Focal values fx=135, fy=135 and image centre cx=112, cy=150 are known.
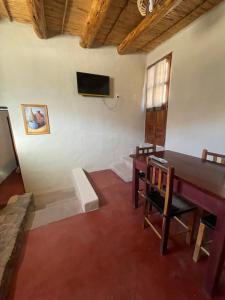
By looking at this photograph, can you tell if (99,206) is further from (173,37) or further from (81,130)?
(173,37)

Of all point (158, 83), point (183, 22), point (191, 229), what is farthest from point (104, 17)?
point (191, 229)

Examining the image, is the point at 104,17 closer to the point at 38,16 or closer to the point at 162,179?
the point at 38,16

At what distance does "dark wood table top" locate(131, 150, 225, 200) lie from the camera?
41.1 inches

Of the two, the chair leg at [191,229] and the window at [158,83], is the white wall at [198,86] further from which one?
the chair leg at [191,229]

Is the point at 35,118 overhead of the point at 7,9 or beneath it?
beneath

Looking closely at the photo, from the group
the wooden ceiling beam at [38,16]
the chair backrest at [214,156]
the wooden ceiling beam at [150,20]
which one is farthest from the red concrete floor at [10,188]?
the wooden ceiling beam at [150,20]

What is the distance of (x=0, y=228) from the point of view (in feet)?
5.41

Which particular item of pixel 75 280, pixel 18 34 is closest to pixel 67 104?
pixel 18 34

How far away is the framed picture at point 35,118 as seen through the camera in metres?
2.65

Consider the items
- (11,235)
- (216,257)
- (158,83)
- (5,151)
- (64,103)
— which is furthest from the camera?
(5,151)

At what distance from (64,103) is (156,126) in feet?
7.25

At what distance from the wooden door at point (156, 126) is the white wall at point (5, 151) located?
399 cm

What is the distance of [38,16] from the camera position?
6.24 feet

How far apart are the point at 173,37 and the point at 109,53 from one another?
4.39 feet
